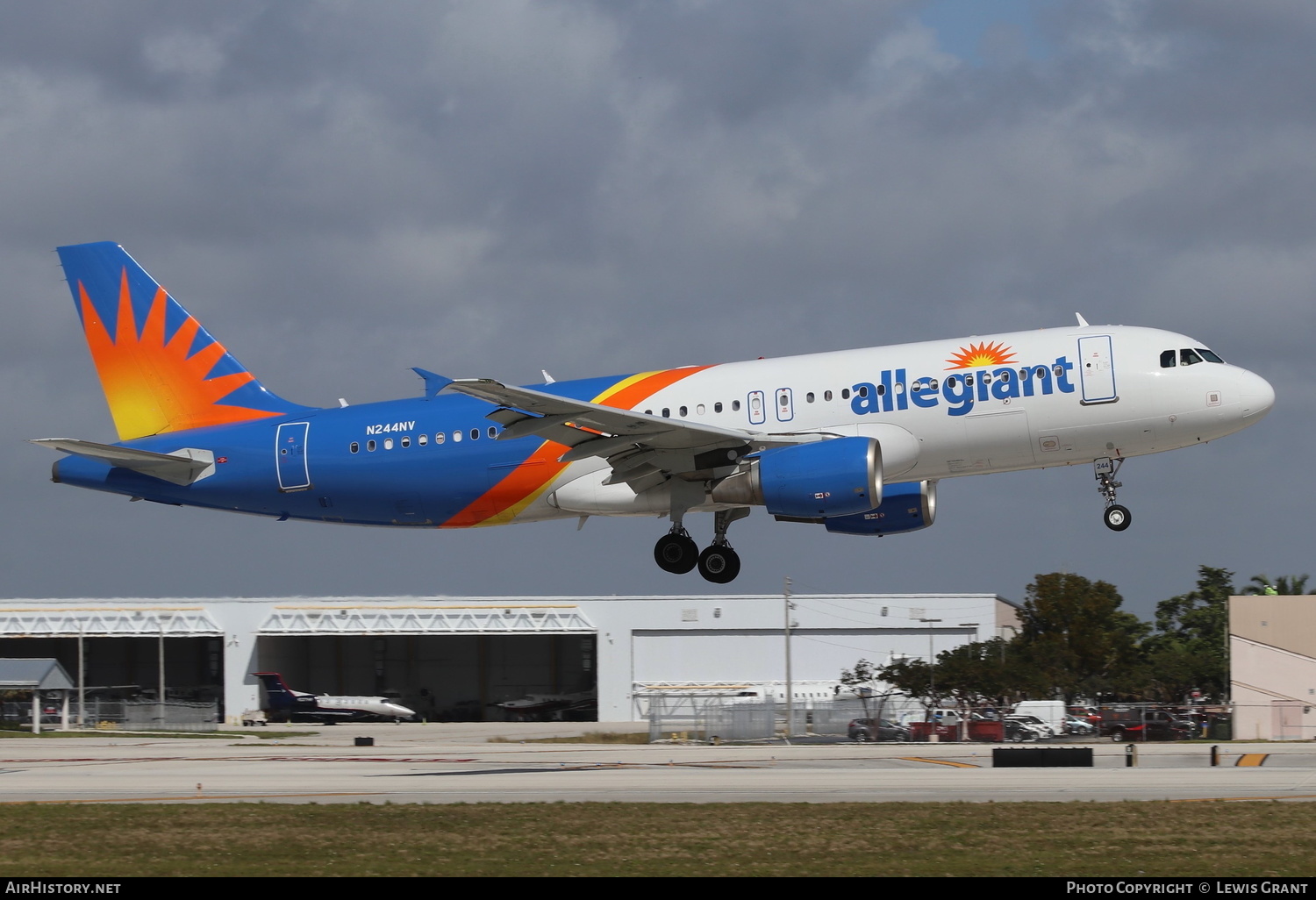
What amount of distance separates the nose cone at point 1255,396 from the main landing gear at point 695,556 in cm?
1155

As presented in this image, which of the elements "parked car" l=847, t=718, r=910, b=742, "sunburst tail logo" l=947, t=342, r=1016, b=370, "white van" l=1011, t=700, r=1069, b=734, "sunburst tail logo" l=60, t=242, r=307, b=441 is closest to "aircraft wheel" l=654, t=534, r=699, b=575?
"sunburst tail logo" l=947, t=342, r=1016, b=370

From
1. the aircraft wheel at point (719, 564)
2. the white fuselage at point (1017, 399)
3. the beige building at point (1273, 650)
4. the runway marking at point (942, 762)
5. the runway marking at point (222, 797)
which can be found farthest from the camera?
the beige building at point (1273, 650)

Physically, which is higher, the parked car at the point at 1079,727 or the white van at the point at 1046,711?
the white van at the point at 1046,711

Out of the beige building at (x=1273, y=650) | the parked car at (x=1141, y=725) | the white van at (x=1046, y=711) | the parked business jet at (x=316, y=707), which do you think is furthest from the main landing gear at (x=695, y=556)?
the parked business jet at (x=316, y=707)

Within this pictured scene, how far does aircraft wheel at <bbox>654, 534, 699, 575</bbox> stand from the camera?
115ft

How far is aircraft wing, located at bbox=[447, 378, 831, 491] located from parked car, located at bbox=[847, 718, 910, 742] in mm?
22920

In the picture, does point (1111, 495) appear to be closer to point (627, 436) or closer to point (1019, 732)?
point (627, 436)

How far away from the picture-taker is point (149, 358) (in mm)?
39406

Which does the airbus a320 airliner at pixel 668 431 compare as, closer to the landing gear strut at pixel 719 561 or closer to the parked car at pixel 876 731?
the landing gear strut at pixel 719 561

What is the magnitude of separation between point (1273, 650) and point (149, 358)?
57.4 metres

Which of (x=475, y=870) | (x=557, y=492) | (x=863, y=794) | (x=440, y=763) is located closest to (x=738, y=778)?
(x=863, y=794)

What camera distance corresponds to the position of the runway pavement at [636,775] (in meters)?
30.2

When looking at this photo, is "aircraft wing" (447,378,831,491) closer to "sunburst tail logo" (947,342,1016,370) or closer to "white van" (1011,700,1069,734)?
"sunburst tail logo" (947,342,1016,370)

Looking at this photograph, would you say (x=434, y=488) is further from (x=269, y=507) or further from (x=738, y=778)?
(x=738, y=778)
